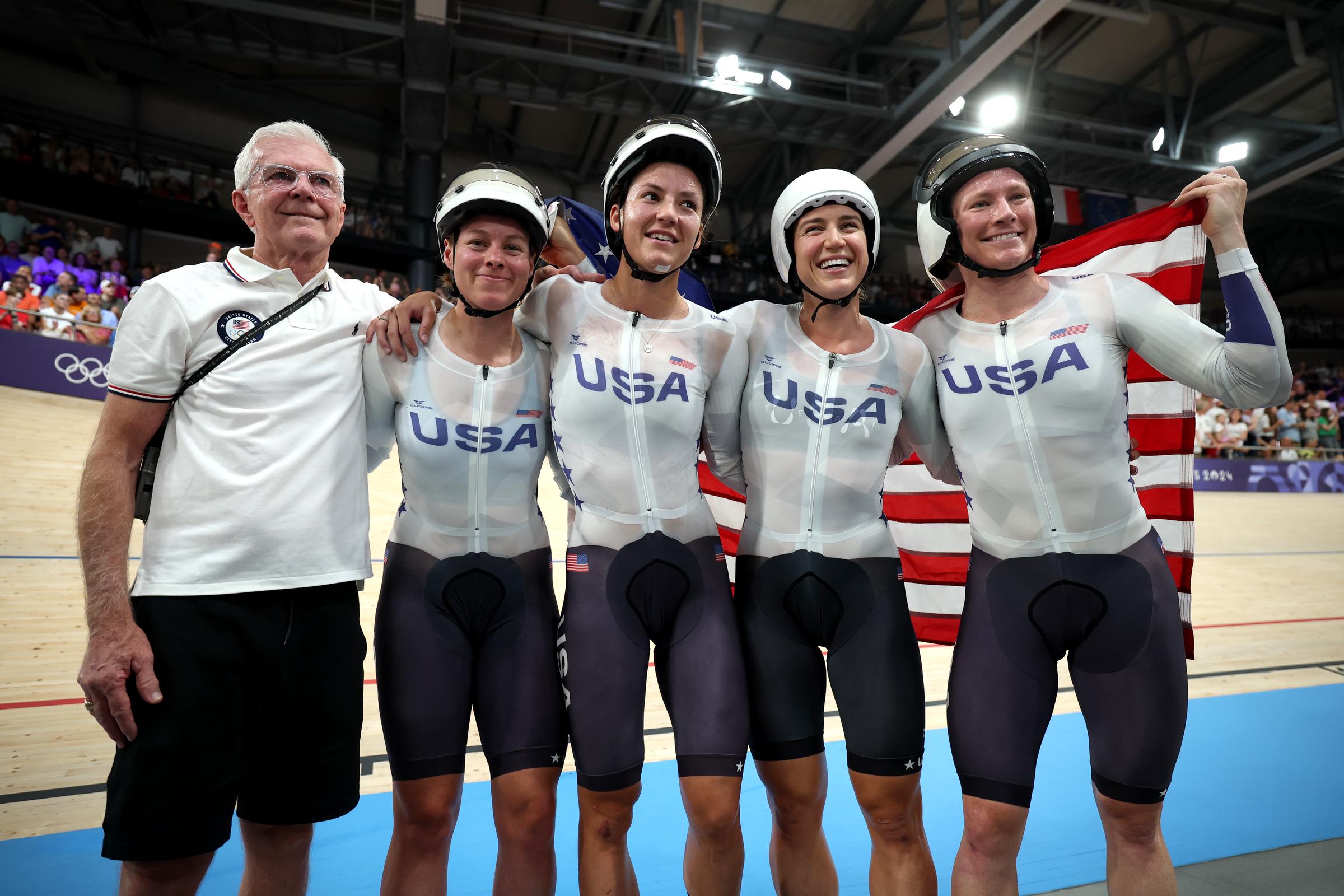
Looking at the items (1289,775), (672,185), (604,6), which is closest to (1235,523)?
(1289,775)

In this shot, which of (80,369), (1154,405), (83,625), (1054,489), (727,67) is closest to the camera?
(1054,489)

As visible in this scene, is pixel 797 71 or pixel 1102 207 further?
pixel 1102 207

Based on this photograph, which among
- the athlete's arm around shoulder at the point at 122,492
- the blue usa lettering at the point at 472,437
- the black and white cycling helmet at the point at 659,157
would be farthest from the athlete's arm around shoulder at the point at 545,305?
the athlete's arm around shoulder at the point at 122,492

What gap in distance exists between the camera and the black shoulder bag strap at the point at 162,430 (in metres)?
2.16

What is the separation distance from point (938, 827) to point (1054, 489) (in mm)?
2014

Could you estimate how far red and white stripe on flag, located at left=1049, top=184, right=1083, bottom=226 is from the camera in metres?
19.1

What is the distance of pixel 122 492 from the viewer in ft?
6.90

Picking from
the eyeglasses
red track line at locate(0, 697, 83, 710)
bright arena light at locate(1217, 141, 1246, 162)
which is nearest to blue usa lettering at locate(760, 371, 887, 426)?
the eyeglasses

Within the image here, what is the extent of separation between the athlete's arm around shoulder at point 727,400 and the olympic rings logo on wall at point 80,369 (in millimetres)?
10899

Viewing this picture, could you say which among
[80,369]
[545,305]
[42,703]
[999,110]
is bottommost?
[42,703]

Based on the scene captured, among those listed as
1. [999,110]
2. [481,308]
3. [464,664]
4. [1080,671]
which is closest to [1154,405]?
[1080,671]

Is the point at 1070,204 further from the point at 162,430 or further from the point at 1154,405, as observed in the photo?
the point at 162,430

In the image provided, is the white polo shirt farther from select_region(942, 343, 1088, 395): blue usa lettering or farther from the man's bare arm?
select_region(942, 343, 1088, 395): blue usa lettering

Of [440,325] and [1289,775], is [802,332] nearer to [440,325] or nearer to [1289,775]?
[440,325]
